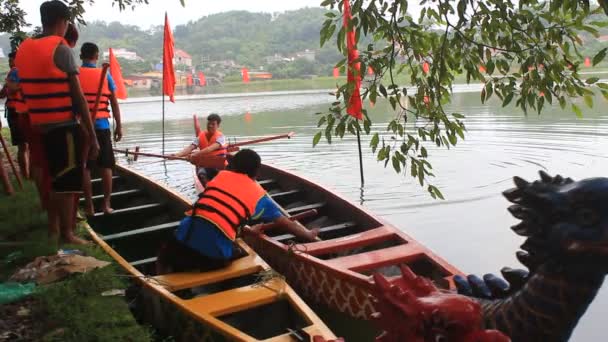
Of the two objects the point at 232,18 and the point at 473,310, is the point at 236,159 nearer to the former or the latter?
the point at 473,310

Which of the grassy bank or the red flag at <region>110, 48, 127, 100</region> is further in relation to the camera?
the red flag at <region>110, 48, 127, 100</region>

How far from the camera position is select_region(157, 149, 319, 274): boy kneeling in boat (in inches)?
144

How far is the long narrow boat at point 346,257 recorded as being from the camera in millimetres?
3697

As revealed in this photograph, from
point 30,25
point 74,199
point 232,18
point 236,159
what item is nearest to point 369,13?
point 236,159

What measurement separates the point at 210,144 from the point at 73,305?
15.9ft

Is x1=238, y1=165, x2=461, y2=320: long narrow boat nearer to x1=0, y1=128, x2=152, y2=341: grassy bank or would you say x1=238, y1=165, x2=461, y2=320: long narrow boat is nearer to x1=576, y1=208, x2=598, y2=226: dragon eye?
x1=0, y1=128, x2=152, y2=341: grassy bank

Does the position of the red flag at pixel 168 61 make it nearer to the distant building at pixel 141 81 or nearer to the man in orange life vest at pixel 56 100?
the man in orange life vest at pixel 56 100

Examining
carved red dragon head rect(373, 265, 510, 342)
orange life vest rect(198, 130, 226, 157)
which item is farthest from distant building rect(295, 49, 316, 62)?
carved red dragon head rect(373, 265, 510, 342)

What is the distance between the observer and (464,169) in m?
9.99

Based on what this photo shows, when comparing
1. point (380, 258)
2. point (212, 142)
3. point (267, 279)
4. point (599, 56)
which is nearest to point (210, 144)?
point (212, 142)

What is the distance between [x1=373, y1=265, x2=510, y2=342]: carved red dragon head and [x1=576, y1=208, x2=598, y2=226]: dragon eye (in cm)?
39

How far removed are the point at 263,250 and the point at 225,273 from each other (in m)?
1.01

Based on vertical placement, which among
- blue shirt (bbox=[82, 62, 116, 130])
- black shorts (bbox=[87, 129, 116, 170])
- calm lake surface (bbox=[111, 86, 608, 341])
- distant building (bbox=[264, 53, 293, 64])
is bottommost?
calm lake surface (bbox=[111, 86, 608, 341])

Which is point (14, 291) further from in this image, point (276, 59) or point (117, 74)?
point (276, 59)
